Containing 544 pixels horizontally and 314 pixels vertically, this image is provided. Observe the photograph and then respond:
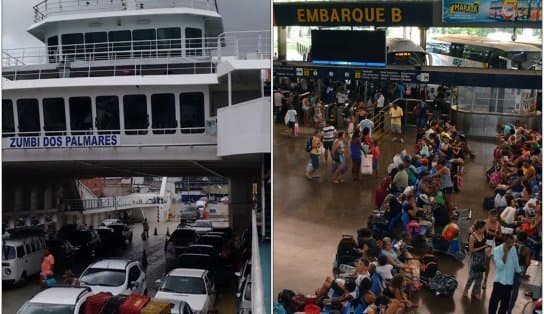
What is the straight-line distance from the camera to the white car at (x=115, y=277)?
7.29 ft

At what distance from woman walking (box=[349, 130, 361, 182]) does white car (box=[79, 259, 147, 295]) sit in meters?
1.00

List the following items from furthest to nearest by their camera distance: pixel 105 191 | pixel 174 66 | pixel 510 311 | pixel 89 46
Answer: pixel 105 191
pixel 89 46
pixel 174 66
pixel 510 311

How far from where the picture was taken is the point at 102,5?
2.48 metres

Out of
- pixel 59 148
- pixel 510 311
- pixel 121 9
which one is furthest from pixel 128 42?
pixel 510 311

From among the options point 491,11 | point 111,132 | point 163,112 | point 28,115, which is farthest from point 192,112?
point 491,11

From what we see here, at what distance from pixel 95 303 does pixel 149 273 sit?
45 cm

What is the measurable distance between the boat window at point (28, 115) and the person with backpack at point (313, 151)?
4.00ft

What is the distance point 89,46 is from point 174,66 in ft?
1.54


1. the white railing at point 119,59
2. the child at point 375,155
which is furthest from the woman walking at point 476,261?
the white railing at point 119,59

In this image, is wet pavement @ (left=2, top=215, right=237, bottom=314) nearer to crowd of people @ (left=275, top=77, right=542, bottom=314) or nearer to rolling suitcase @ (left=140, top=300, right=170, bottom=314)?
rolling suitcase @ (left=140, top=300, right=170, bottom=314)

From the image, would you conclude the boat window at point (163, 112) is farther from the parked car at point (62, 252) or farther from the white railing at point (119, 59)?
the parked car at point (62, 252)

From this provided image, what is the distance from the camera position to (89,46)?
8.26ft

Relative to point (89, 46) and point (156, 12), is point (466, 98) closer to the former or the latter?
point (156, 12)

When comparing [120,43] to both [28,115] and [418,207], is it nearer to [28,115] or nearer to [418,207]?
[28,115]
